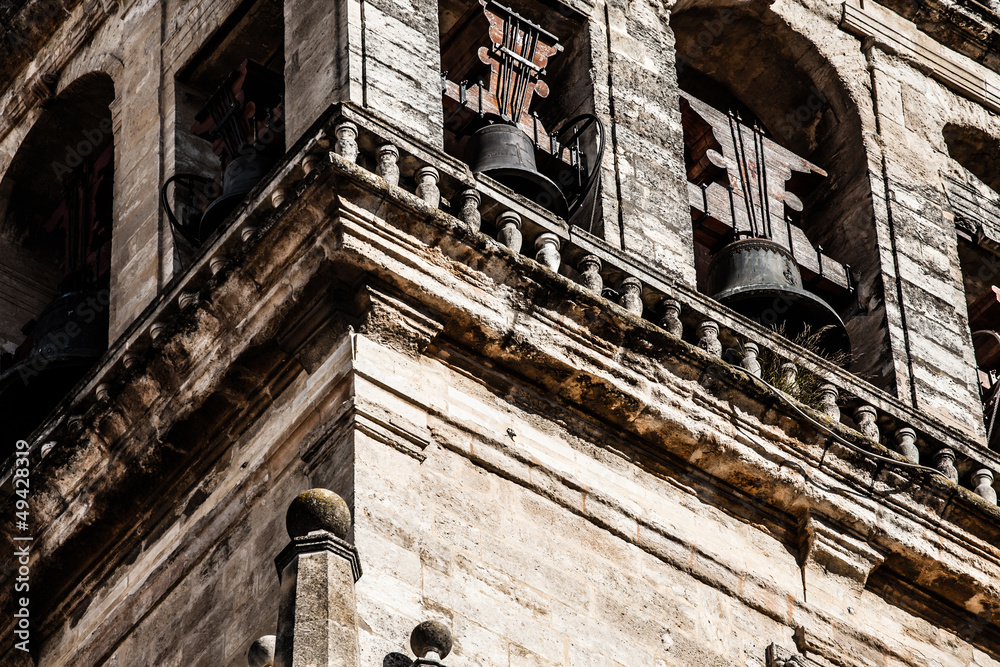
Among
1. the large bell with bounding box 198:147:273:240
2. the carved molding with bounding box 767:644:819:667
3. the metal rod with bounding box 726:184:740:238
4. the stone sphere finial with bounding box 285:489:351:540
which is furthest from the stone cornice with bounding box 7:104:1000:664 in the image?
the metal rod with bounding box 726:184:740:238

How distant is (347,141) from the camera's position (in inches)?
428

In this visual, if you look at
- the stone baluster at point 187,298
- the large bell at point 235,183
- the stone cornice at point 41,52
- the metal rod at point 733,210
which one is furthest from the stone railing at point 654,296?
the stone cornice at point 41,52

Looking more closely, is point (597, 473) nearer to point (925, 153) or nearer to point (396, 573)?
point (396, 573)

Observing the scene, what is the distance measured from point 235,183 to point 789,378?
2756 millimetres

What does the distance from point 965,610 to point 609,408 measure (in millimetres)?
2004

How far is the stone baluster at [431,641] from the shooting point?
29.4 feet

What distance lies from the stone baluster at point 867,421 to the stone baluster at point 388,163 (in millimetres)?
2574

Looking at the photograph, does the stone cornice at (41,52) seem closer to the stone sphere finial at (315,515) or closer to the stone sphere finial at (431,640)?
the stone sphere finial at (315,515)

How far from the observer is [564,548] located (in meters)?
10.4

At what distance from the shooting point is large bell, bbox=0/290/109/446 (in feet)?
42.5

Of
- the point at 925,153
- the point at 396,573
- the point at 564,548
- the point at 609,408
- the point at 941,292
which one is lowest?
the point at 396,573

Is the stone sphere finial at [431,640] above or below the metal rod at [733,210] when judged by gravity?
below

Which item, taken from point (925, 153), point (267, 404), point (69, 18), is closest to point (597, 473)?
point (267, 404)

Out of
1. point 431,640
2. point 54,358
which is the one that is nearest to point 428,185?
point 431,640
